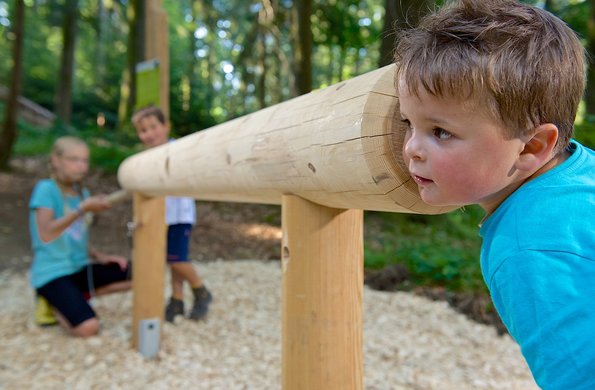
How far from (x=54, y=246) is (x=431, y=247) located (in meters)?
3.17

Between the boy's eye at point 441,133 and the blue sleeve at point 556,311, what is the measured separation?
0.19 m

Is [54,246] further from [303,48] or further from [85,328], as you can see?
A: [303,48]

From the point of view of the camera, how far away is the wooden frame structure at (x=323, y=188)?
100 cm

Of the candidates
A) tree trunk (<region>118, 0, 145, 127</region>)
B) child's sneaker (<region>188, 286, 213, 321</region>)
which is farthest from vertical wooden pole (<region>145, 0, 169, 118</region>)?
tree trunk (<region>118, 0, 145, 127</region>)

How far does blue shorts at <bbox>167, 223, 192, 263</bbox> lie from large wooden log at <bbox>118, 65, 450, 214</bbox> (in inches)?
71.9

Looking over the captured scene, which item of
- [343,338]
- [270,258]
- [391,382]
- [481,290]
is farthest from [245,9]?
[343,338]

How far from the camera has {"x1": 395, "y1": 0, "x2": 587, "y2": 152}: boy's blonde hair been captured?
2.36ft

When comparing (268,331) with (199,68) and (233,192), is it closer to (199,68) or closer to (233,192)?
(233,192)

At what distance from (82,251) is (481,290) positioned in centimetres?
270

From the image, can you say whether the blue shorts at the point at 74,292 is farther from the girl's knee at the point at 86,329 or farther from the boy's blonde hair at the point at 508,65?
the boy's blonde hair at the point at 508,65

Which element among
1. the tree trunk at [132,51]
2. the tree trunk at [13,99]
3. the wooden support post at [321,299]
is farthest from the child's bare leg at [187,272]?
the tree trunk at [132,51]

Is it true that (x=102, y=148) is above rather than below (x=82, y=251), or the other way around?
above

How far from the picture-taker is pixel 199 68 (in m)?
19.9

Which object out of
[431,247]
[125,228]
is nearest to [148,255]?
[431,247]
